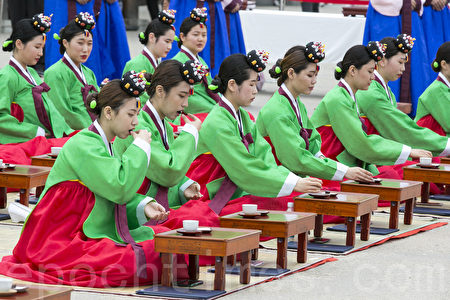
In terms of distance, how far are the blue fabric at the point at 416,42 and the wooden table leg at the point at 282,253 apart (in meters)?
4.67

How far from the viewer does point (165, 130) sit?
562 centimetres

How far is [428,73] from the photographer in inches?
386

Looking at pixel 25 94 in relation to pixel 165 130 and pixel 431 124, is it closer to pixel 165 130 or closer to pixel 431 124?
pixel 165 130

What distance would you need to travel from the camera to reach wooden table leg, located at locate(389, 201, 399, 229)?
6289mm

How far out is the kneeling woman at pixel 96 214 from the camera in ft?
15.7

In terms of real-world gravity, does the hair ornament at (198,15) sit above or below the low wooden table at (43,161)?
above

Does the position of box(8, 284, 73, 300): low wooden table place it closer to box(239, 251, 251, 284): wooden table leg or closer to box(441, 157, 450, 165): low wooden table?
box(239, 251, 251, 284): wooden table leg

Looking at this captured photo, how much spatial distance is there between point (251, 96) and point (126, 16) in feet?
43.2

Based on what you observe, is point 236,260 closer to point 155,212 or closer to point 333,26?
point 155,212

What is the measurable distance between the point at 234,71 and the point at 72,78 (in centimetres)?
261

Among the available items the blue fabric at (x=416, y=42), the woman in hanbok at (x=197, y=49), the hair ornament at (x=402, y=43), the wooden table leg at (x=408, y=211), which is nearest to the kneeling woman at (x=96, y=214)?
the wooden table leg at (x=408, y=211)

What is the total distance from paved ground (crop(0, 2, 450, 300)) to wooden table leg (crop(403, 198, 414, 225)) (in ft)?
1.07

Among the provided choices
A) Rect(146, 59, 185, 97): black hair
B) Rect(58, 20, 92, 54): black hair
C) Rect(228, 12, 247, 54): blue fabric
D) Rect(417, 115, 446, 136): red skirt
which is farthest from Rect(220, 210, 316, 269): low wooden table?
Rect(228, 12, 247, 54): blue fabric

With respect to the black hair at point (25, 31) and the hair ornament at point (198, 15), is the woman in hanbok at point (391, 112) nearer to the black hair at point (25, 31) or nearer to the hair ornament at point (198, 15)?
the hair ornament at point (198, 15)
